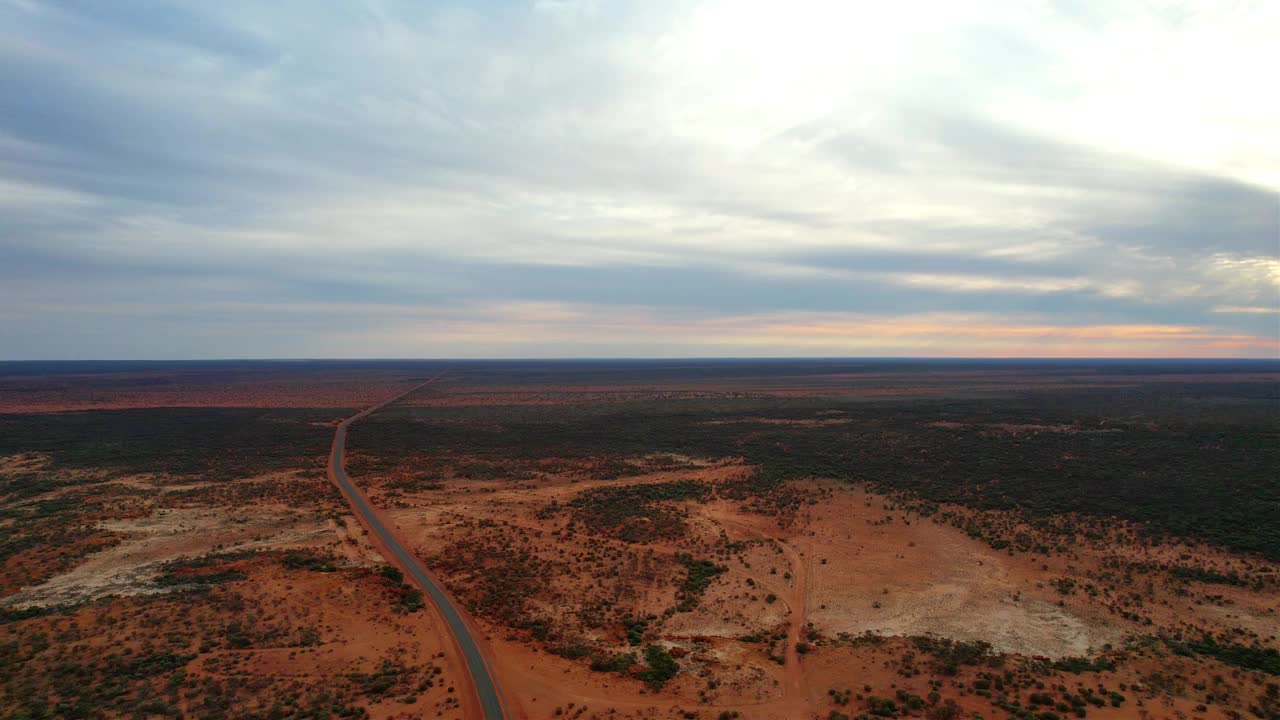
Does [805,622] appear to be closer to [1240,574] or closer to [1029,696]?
[1029,696]

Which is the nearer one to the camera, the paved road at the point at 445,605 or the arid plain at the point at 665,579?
the paved road at the point at 445,605

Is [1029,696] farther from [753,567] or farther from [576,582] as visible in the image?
[576,582]

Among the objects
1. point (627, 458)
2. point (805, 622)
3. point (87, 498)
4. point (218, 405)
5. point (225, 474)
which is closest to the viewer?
point (805, 622)

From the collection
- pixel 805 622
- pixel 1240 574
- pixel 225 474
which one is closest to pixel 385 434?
pixel 225 474

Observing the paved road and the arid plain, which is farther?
the arid plain

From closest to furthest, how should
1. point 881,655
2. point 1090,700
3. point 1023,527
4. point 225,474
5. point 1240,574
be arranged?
point 1090,700
point 881,655
point 1240,574
point 1023,527
point 225,474

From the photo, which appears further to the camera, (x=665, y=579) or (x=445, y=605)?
(x=665, y=579)

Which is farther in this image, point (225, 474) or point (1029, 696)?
point (225, 474)
